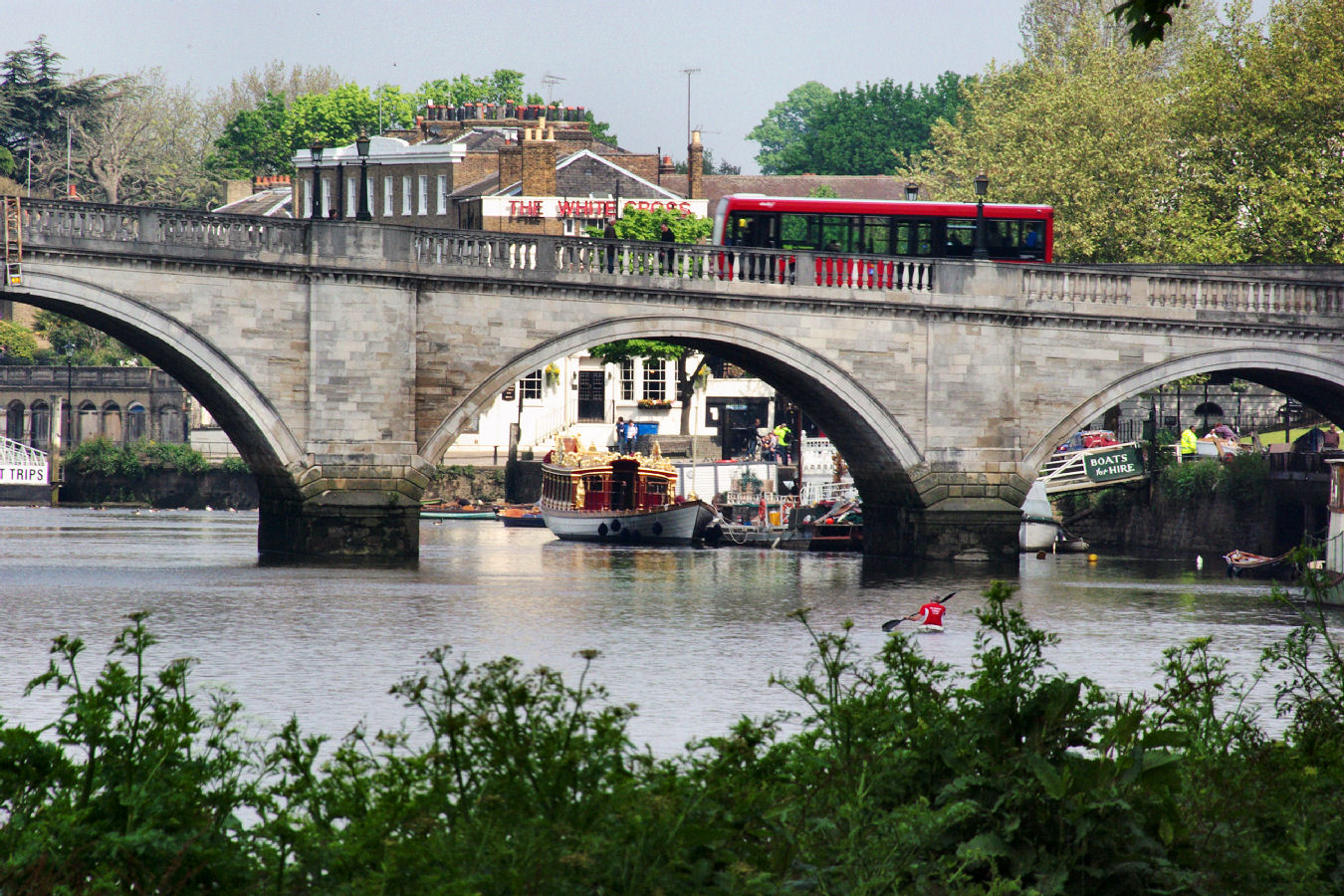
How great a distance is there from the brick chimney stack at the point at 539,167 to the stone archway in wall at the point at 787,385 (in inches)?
1155

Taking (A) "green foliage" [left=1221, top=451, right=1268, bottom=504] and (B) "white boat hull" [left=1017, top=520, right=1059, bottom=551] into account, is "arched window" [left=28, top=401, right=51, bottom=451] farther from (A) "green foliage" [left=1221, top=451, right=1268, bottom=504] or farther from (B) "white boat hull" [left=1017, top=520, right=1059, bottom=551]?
(A) "green foliage" [left=1221, top=451, right=1268, bottom=504]

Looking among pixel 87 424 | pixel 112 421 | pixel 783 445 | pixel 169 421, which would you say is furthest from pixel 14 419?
pixel 783 445

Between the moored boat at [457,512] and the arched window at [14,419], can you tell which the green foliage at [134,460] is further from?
the moored boat at [457,512]

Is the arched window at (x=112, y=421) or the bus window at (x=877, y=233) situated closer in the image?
the bus window at (x=877, y=233)

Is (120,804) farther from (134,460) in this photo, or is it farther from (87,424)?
(87,424)

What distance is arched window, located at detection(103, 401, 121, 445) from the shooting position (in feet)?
230

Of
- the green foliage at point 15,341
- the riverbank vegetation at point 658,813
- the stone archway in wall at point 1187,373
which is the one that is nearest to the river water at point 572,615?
the stone archway in wall at point 1187,373

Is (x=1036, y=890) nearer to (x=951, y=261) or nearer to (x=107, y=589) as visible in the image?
(x=107, y=589)

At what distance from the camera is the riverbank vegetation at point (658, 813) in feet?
20.2

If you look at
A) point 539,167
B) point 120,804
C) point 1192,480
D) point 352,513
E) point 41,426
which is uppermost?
point 539,167

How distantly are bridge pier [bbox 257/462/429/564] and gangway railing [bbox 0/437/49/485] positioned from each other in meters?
40.4

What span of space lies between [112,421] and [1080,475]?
1653 inches

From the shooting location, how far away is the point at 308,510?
96.2ft

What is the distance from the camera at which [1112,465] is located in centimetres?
4297
